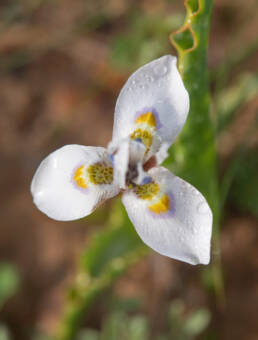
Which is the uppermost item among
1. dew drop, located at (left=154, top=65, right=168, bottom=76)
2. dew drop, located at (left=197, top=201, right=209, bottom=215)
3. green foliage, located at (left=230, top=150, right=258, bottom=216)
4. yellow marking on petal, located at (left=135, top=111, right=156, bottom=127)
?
dew drop, located at (left=154, top=65, right=168, bottom=76)

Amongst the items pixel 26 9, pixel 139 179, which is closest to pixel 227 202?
pixel 139 179

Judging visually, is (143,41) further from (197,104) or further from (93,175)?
(93,175)

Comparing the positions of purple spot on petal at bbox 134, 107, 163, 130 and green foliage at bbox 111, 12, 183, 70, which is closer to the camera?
purple spot on petal at bbox 134, 107, 163, 130

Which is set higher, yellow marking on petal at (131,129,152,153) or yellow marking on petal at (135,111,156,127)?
yellow marking on petal at (135,111,156,127)

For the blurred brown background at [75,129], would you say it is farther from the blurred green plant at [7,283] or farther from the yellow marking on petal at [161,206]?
the yellow marking on petal at [161,206]

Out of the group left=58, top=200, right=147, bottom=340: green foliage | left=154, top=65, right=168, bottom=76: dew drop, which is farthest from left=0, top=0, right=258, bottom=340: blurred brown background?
left=154, top=65, right=168, bottom=76: dew drop

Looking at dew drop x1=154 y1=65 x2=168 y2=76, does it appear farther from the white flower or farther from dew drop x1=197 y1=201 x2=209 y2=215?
dew drop x1=197 y1=201 x2=209 y2=215

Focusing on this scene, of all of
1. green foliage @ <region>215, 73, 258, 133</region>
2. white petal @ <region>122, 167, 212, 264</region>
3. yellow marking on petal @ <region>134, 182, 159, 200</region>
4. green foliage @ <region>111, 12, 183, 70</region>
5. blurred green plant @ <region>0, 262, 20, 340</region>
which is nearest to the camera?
white petal @ <region>122, 167, 212, 264</region>
